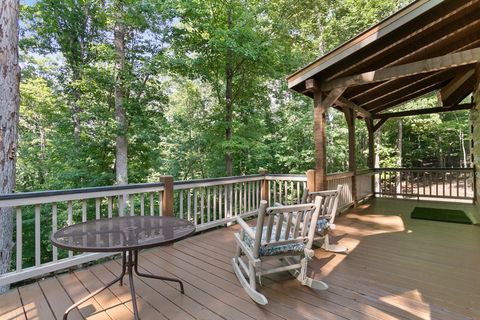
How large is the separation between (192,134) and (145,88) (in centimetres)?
369

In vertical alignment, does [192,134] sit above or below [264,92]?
below

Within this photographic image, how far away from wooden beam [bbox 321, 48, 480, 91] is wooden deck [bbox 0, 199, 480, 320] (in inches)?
103

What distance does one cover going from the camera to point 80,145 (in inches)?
336

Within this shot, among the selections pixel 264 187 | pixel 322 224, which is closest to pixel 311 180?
pixel 264 187

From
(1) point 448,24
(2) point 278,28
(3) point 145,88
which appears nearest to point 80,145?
(3) point 145,88

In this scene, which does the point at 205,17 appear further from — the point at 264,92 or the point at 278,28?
the point at 264,92

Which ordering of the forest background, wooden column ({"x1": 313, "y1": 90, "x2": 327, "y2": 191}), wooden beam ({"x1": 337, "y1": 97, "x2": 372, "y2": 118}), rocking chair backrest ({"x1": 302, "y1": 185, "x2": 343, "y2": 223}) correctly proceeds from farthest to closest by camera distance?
1. the forest background
2. wooden beam ({"x1": 337, "y1": 97, "x2": 372, "y2": 118})
3. wooden column ({"x1": 313, "y1": 90, "x2": 327, "y2": 191})
4. rocking chair backrest ({"x1": 302, "y1": 185, "x2": 343, "y2": 223})

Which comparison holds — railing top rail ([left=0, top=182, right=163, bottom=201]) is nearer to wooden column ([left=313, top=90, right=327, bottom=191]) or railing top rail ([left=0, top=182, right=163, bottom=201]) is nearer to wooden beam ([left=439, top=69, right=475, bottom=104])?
wooden column ([left=313, top=90, right=327, bottom=191])

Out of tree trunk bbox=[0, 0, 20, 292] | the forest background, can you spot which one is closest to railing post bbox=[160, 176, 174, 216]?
tree trunk bbox=[0, 0, 20, 292]

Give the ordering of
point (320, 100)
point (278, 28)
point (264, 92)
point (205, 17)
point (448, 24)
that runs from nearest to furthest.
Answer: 1. point (448, 24)
2. point (320, 100)
3. point (205, 17)
4. point (278, 28)
5. point (264, 92)

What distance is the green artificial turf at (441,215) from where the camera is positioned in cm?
540

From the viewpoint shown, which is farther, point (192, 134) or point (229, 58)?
point (192, 134)

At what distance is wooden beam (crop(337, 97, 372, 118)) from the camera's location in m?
5.94

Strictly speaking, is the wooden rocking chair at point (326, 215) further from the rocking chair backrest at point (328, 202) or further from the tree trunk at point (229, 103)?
the tree trunk at point (229, 103)
